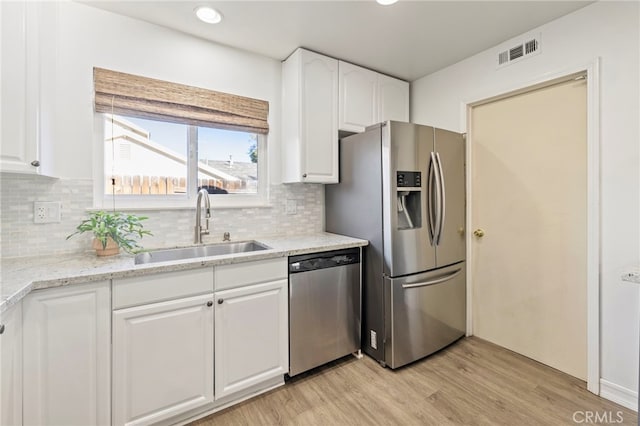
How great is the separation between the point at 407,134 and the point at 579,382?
209 cm

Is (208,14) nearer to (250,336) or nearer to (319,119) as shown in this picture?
(319,119)

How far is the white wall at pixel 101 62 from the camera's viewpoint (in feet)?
5.85

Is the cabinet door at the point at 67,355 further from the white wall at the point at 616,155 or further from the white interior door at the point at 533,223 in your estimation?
the white wall at the point at 616,155

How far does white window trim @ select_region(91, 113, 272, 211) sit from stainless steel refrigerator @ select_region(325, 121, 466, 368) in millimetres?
757

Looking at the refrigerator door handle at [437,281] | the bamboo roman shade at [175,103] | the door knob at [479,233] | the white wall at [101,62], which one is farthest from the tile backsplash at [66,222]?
the door knob at [479,233]

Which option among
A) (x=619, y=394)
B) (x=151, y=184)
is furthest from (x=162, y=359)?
(x=619, y=394)

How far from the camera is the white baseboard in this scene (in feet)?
5.44

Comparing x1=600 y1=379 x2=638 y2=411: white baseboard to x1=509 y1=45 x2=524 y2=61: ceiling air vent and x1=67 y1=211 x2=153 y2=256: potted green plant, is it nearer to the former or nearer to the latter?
x1=509 y1=45 x2=524 y2=61: ceiling air vent

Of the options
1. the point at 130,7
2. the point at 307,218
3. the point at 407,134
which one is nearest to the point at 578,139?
the point at 407,134

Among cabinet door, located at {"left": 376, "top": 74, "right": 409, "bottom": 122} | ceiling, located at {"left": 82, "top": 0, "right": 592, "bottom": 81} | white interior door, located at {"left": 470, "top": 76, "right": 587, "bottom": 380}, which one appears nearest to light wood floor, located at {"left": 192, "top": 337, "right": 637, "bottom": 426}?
white interior door, located at {"left": 470, "top": 76, "right": 587, "bottom": 380}

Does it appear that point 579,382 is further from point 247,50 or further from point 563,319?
point 247,50

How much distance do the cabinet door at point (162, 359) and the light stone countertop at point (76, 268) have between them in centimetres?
20

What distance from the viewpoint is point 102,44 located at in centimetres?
188

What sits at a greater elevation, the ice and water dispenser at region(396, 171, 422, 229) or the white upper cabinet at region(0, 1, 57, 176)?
the white upper cabinet at region(0, 1, 57, 176)
